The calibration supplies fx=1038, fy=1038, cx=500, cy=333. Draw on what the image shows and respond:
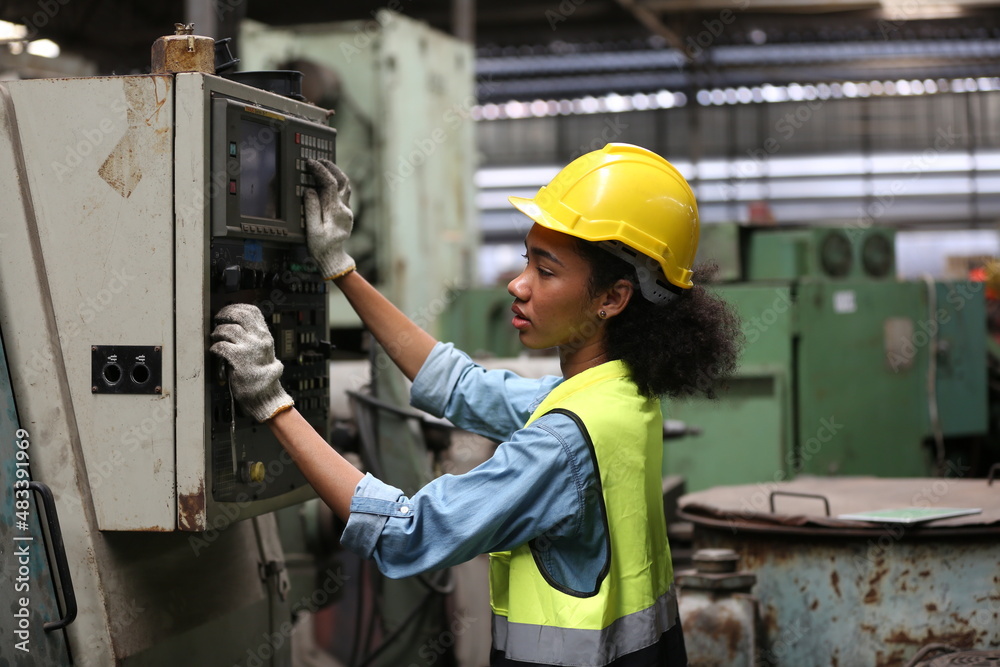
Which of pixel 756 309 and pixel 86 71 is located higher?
pixel 86 71

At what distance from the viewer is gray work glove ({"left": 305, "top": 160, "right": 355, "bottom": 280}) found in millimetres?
1830

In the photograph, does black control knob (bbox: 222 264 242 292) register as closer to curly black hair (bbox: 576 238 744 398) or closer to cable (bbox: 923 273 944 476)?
curly black hair (bbox: 576 238 744 398)

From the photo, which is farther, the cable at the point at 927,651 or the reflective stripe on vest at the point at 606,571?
the cable at the point at 927,651

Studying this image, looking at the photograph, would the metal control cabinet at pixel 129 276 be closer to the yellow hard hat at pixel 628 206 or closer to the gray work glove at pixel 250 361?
the gray work glove at pixel 250 361

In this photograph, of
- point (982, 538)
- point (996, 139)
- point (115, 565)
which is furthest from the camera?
point (996, 139)

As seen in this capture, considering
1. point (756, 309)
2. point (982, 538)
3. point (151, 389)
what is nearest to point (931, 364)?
point (756, 309)

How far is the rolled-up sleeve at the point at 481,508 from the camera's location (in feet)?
4.77

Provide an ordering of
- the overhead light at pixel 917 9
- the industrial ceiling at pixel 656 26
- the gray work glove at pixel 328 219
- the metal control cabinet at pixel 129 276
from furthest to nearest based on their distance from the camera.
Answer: the overhead light at pixel 917 9 → the industrial ceiling at pixel 656 26 → the gray work glove at pixel 328 219 → the metal control cabinet at pixel 129 276

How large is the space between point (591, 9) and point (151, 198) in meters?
7.83

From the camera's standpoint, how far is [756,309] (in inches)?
187

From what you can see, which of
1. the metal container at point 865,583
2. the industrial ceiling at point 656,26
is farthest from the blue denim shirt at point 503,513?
the industrial ceiling at point 656,26

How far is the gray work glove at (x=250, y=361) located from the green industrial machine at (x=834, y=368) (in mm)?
3280

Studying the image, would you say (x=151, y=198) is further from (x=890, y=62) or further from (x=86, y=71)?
(x=890, y=62)

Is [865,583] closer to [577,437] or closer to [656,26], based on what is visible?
[577,437]
